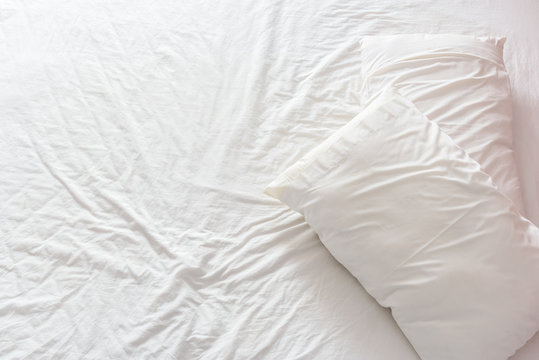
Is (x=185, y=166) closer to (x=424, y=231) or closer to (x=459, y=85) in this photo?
(x=424, y=231)

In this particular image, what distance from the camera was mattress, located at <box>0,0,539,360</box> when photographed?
0.94 meters

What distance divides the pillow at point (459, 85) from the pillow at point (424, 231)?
0.13 metres

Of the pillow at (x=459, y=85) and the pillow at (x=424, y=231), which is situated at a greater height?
the pillow at (x=459, y=85)

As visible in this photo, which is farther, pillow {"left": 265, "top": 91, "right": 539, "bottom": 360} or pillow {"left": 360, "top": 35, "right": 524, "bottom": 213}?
pillow {"left": 360, "top": 35, "right": 524, "bottom": 213}

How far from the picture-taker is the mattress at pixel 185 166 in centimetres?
94

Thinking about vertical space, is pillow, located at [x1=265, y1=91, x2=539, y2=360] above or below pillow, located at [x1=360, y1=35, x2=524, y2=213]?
below

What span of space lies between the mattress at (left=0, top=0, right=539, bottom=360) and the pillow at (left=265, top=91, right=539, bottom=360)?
74mm

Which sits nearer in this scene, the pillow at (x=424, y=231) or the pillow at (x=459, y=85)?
the pillow at (x=424, y=231)

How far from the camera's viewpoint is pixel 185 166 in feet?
3.83

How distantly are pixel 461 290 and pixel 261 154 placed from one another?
0.54 meters

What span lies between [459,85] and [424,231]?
0.47 meters

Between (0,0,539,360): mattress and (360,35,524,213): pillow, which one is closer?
(0,0,539,360): mattress

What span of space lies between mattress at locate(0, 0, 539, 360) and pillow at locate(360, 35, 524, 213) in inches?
3.2

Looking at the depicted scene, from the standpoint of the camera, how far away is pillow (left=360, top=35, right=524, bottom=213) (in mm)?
1140
